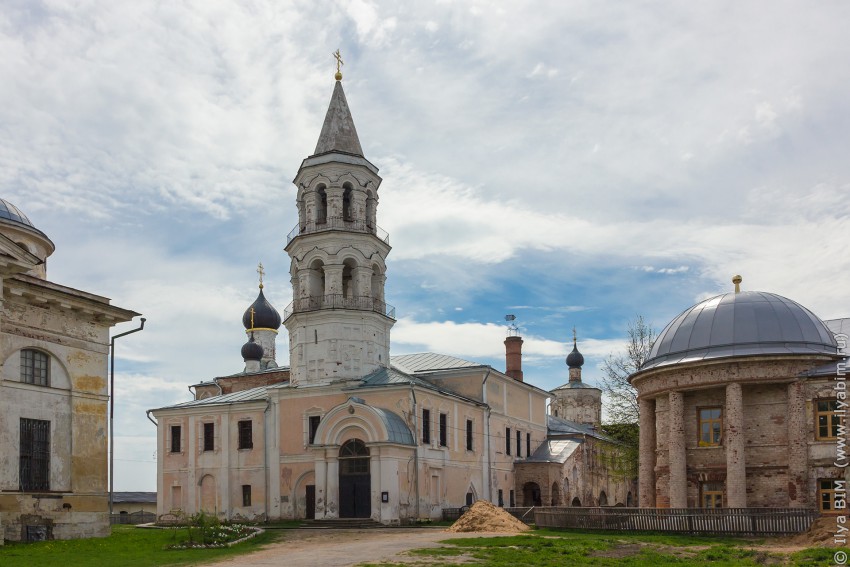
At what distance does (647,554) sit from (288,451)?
69.0 feet

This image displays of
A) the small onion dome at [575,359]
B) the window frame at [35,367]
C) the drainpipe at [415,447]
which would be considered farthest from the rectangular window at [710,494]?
the small onion dome at [575,359]

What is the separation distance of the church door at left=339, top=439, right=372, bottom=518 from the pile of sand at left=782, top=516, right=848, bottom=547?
16.5m

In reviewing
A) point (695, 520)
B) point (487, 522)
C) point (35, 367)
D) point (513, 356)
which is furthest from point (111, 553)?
point (513, 356)

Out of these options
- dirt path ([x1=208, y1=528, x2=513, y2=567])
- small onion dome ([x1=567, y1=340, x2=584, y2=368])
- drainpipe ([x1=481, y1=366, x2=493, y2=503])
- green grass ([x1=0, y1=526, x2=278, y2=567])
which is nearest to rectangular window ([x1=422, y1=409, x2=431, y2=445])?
drainpipe ([x1=481, y1=366, x2=493, y2=503])

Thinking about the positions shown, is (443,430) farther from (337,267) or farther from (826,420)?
(826,420)

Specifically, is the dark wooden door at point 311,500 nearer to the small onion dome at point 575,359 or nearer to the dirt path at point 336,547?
the dirt path at point 336,547

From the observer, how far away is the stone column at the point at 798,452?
2322 cm

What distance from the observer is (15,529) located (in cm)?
2069

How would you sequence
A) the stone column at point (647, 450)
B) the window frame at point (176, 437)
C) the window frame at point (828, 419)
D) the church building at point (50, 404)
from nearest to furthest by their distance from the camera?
the church building at point (50, 404) → the window frame at point (828, 419) → the stone column at point (647, 450) → the window frame at point (176, 437)

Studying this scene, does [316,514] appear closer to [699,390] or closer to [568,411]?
[699,390]

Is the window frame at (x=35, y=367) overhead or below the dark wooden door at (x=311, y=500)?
overhead

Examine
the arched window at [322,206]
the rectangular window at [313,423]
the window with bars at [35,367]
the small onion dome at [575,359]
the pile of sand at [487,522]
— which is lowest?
the pile of sand at [487,522]

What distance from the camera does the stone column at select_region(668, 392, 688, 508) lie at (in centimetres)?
2512

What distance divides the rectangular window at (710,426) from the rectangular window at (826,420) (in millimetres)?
2589
